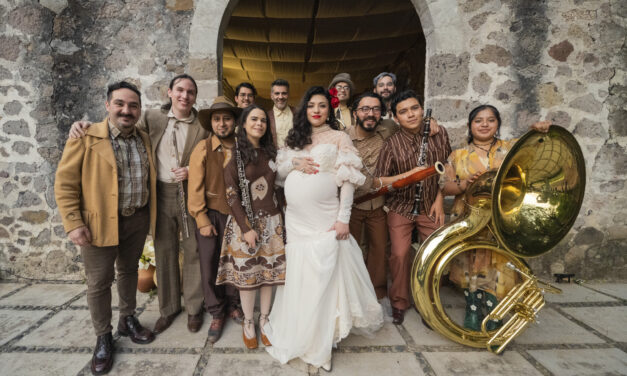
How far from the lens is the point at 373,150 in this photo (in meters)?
2.74

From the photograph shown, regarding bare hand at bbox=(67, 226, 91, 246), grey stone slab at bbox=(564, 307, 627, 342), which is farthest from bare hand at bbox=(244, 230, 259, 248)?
grey stone slab at bbox=(564, 307, 627, 342)

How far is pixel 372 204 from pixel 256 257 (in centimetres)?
117

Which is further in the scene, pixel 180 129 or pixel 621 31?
pixel 621 31

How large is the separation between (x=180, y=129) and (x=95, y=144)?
61 cm

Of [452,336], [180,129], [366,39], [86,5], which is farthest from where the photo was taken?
[366,39]

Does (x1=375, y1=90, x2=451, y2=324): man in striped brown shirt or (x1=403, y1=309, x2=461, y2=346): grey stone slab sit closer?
(x1=403, y1=309, x2=461, y2=346): grey stone slab

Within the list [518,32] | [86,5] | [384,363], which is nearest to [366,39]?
[518,32]

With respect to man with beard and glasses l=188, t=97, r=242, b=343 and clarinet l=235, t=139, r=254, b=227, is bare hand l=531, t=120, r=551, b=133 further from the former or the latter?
man with beard and glasses l=188, t=97, r=242, b=343

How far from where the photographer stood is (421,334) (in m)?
2.32

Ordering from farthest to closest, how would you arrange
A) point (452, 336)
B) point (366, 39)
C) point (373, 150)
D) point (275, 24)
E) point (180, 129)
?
1. point (366, 39)
2. point (275, 24)
3. point (373, 150)
4. point (180, 129)
5. point (452, 336)

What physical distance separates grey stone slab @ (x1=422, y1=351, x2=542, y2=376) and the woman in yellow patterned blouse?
1.03ft

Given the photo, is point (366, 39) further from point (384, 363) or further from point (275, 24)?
point (384, 363)

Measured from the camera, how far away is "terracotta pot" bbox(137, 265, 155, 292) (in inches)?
118

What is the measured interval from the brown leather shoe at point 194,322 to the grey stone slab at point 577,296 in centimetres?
331
